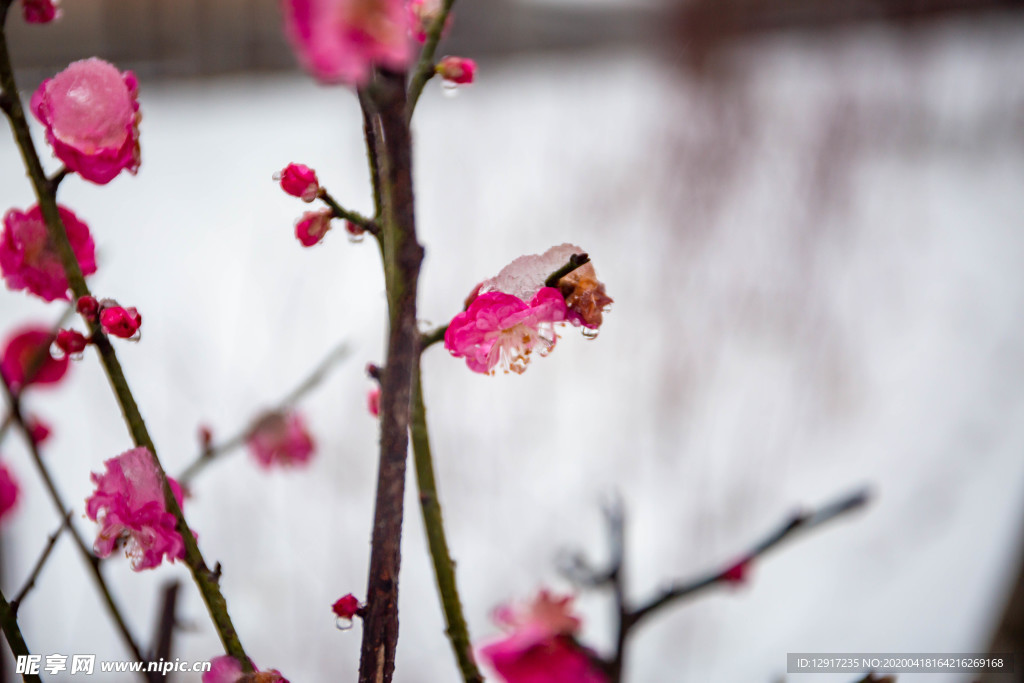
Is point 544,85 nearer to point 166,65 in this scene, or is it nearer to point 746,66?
point 746,66

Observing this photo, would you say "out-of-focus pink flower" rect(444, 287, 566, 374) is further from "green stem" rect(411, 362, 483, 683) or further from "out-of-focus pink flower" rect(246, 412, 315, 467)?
"out-of-focus pink flower" rect(246, 412, 315, 467)

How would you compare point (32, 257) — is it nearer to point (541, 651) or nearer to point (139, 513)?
point (139, 513)

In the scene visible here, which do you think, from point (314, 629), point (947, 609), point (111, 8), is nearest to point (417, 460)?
point (314, 629)

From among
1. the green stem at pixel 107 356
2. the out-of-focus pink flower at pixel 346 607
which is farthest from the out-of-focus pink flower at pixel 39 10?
the out-of-focus pink flower at pixel 346 607

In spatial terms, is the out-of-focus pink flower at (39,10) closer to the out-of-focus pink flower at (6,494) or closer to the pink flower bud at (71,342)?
the pink flower bud at (71,342)

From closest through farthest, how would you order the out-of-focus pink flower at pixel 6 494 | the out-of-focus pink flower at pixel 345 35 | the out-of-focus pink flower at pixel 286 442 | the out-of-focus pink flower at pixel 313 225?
the out-of-focus pink flower at pixel 345 35
the out-of-focus pink flower at pixel 313 225
the out-of-focus pink flower at pixel 6 494
the out-of-focus pink flower at pixel 286 442

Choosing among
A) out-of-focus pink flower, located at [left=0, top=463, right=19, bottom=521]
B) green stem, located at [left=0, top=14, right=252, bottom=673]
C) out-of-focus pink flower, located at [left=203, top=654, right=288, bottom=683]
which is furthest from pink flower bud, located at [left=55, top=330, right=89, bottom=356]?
out-of-focus pink flower, located at [left=0, top=463, right=19, bottom=521]

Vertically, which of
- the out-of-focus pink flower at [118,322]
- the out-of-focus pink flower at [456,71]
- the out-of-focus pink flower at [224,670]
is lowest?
the out-of-focus pink flower at [224,670]
